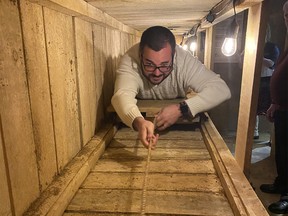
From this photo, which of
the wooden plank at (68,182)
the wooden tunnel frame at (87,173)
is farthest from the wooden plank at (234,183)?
the wooden plank at (68,182)

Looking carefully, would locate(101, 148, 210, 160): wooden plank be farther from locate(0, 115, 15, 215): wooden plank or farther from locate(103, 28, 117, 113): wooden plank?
locate(0, 115, 15, 215): wooden plank

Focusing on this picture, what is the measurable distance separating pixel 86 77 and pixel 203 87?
3.22 feet

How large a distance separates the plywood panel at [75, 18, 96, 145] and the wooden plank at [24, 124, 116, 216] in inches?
4.6

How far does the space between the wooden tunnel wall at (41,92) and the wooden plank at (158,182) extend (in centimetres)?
22

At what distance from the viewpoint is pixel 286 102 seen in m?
2.88

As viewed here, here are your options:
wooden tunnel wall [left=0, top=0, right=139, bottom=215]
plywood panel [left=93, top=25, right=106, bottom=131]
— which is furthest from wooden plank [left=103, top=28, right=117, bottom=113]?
wooden tunnel wall [left=0, top=0, right=139, bottom=215]

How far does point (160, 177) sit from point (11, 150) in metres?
0.85

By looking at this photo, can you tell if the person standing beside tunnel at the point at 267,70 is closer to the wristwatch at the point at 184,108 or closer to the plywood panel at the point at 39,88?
the wristwatch at the point at 184,108

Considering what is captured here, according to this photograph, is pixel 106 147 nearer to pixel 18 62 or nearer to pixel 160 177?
pixel 160 177

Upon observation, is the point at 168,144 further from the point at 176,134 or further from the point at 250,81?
the point at 250,81

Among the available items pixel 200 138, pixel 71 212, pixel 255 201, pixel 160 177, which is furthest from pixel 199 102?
pixel 71 212

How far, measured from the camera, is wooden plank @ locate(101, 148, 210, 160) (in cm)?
186

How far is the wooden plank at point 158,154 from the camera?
6.09 feet

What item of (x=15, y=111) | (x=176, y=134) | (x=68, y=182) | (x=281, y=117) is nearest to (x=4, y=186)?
(x=15, y=111)
